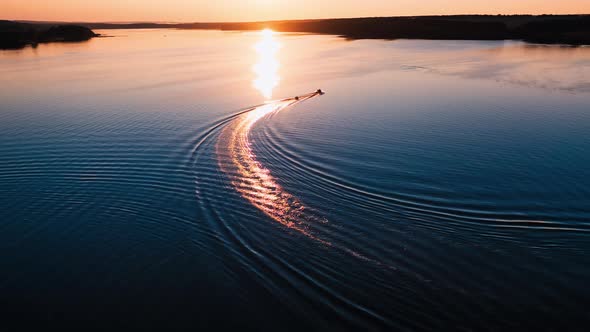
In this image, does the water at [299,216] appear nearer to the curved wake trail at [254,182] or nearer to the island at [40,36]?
the curved wake trail at [254,182]

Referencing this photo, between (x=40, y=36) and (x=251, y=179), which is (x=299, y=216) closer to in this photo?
(x=251, y=179)

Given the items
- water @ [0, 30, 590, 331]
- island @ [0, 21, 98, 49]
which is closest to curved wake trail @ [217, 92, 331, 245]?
water @ [0, 30, 590, 331]

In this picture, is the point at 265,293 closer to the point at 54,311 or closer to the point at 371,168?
the point at 54,311

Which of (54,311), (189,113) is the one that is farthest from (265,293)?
(189,113)

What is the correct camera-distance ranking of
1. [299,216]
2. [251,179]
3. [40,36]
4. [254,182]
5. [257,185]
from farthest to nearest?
[40,36] → [251,179] → [254,182] → [257,185] → [299,216]

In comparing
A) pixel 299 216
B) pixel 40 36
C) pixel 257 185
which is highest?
pixel 40 36

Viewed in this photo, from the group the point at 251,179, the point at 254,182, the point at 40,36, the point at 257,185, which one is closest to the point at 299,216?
the point at 257,185

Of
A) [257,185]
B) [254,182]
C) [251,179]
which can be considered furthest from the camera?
[251,179]

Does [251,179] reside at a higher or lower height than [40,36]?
lower
